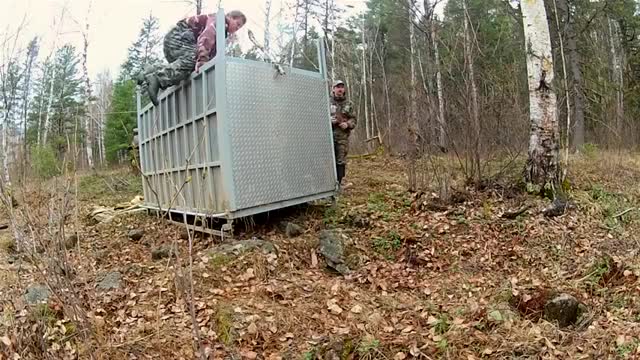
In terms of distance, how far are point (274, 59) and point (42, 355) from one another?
3690mm

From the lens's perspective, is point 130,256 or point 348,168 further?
point 348,168

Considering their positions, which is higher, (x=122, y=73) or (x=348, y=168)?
(x=122, y=73)

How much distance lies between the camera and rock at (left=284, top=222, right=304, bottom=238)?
5199 mm

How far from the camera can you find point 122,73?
2773cm

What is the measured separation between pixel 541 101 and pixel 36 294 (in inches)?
214

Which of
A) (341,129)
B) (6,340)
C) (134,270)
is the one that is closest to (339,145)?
(341,129)

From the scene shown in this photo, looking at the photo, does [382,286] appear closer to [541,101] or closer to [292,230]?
[292,230]

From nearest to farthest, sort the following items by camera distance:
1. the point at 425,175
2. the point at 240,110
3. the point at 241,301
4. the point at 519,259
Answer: the point at 241,301 < the point at 519,259 < the point at 240,110 < the point at 425,175

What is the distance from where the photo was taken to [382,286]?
13.5 feet

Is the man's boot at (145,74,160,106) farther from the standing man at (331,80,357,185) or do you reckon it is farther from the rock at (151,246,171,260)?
the standing man at (331,80,357,185)

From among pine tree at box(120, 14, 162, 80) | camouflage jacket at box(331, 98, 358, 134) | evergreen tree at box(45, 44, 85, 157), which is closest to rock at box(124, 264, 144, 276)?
evergreen tree at box(45, 44, 85, 157)

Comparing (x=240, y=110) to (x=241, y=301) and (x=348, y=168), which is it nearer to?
(x=241, y=301)

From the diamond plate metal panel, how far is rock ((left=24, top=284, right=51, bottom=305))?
180 centimetres

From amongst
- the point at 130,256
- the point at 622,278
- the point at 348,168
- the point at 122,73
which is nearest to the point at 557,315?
the point at 622,278
